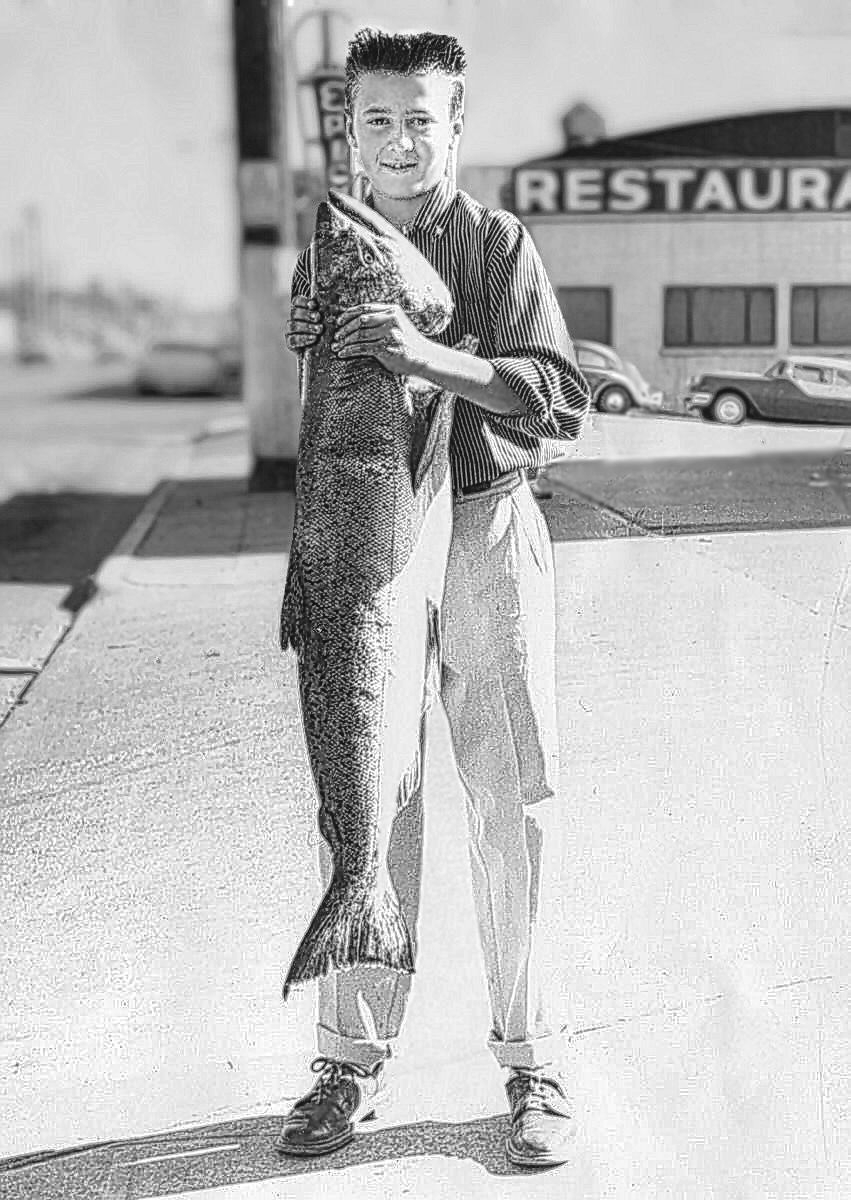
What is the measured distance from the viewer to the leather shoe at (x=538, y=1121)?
9.12 ft

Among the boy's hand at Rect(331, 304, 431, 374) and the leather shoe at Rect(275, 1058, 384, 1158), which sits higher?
the boy's hand at Rect(331, 304, 431, 374)

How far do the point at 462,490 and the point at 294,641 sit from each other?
36cm

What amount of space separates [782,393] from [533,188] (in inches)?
33.1

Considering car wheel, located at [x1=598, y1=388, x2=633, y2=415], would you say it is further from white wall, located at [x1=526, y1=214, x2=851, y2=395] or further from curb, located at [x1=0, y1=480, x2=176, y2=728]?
curb, located at [x1=0, y1=480, x2=176, y2=728]

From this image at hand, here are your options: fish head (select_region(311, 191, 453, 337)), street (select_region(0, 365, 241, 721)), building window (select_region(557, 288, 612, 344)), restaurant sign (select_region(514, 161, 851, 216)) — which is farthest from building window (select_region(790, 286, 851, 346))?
street (select_region(0, 365, 241, 721))

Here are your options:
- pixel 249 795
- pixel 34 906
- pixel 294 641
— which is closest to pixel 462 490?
pixel 294 641

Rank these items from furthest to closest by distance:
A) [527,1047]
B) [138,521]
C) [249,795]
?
[138,521]
[249,795]
[527,1047]

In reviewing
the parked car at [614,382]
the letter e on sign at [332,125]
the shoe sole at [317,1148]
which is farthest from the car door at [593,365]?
the letter e on sign at [332,125]

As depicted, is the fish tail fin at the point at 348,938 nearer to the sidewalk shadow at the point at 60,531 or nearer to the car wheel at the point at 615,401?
the car wheel at the point at 615,401

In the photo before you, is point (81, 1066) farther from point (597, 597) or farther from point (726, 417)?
point (726, 417)

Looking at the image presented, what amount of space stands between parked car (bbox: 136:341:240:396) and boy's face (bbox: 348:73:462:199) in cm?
1286

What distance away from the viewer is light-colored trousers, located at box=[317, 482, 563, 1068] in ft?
8.93

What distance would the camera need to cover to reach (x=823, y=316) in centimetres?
337

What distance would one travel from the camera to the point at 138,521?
11.4 metres
